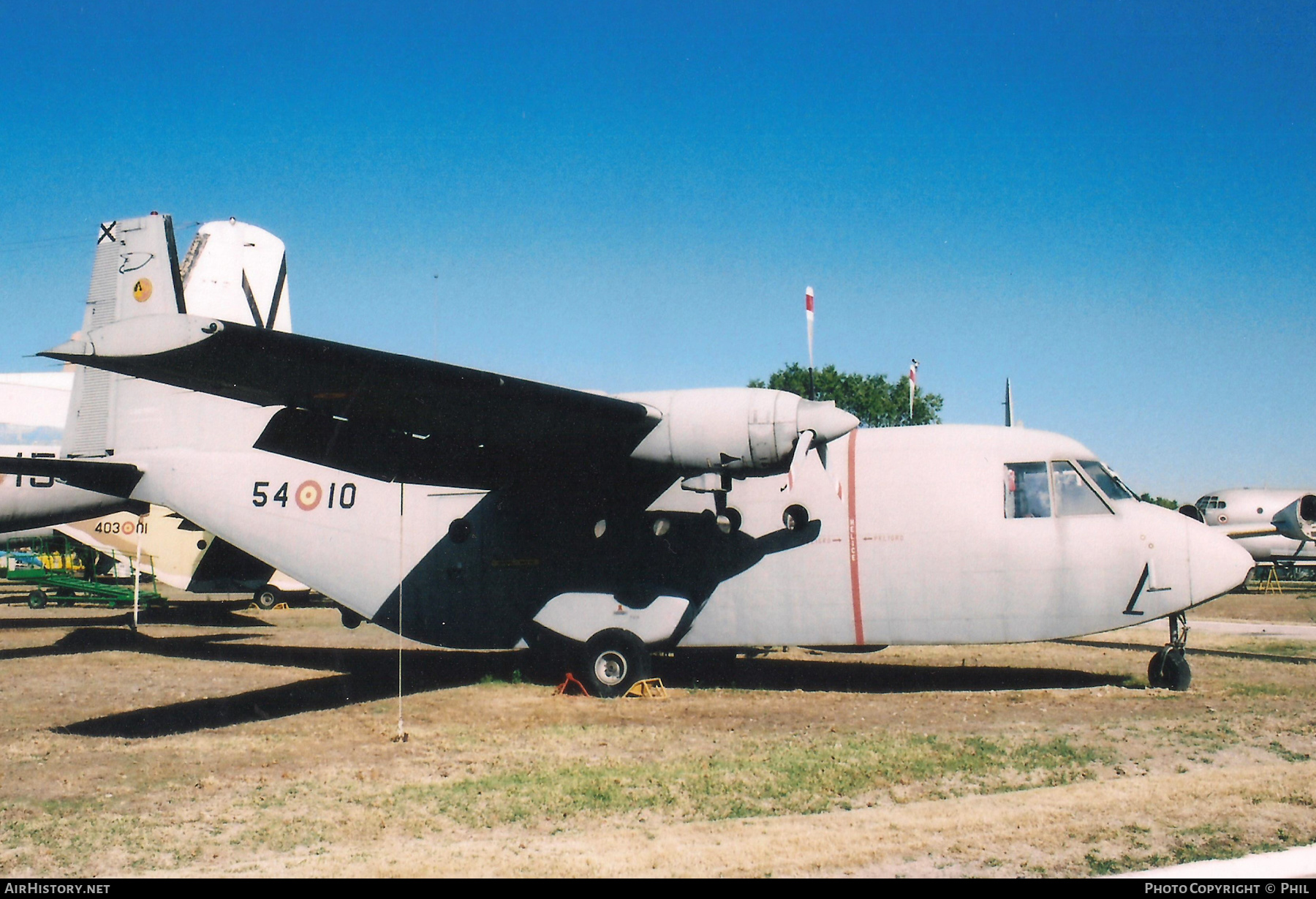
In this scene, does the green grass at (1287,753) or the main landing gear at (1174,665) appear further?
the main landing gear at (1174,665)

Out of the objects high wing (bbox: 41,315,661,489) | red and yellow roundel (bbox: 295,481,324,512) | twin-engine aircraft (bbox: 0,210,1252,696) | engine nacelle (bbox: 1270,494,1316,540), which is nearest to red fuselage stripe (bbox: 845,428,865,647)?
twin-engine aircraft (bbox: 0,210,1252,696)

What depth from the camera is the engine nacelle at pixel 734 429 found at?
9211 millimetres

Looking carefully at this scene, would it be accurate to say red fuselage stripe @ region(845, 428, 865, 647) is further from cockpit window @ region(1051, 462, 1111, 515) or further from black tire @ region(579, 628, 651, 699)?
black tire @ region(579, 628, 651, 699)

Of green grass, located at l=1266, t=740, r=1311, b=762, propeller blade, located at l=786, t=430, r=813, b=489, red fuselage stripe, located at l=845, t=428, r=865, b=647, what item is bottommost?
green grass, located at l=1266, t=740, r=1311, b=762

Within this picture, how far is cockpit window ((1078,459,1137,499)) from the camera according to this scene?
34.3 ft

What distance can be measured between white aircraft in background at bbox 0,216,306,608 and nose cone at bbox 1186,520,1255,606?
1253 cm

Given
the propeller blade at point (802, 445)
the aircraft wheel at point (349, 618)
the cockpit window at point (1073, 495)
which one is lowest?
the aircraft wheel at point (349, 618)

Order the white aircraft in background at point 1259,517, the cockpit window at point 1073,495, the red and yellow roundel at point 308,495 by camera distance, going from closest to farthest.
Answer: the cockpit window at point 1073,495 < the red and yellow roundel at point 308,495 < the white aircraft in background at point 1259,517

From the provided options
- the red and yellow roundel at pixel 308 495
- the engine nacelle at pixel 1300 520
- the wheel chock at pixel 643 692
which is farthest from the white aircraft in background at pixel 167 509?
the engine nacelle at pixel 1300 520

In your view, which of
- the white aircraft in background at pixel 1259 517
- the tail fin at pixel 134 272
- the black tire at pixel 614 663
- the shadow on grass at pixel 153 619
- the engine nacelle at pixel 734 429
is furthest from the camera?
the white aircraft in background at pixel 1259 517

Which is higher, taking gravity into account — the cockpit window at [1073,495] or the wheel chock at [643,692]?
the cockpit window at [1073,495]

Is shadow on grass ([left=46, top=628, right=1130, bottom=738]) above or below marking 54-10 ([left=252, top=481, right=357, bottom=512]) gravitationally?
below

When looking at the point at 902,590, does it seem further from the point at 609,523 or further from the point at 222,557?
the point at 222,557

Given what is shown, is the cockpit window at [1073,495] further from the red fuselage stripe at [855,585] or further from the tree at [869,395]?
the tree at [869,395]
